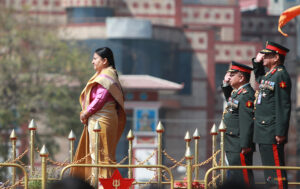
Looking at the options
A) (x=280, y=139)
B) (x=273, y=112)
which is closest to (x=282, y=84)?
(x=273, y=112)

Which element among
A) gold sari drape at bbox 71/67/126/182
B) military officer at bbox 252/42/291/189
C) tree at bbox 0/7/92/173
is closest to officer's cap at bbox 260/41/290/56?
military officer at bbox 252/42/291/189

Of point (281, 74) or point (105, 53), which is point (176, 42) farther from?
point (281, 74)

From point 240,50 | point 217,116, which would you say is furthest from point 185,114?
point 240,50

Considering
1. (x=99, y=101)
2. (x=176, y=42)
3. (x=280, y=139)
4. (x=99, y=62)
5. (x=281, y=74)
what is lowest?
(x=280, y=139)

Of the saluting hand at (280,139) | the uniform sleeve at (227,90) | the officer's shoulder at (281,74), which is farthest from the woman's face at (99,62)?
the saluting hand at (280,139)

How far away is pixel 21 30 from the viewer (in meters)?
39.9

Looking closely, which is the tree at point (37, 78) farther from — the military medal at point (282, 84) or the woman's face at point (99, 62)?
the military medal at point (282, 84)

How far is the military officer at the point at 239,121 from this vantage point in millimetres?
11219

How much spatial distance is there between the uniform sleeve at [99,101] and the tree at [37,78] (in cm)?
2608

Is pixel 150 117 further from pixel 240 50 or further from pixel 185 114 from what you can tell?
pixel 240 50

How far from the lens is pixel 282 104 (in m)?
10.8

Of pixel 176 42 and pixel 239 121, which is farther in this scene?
pixel 176 42

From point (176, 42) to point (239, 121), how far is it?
134 feet

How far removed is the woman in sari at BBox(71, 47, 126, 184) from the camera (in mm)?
11867
